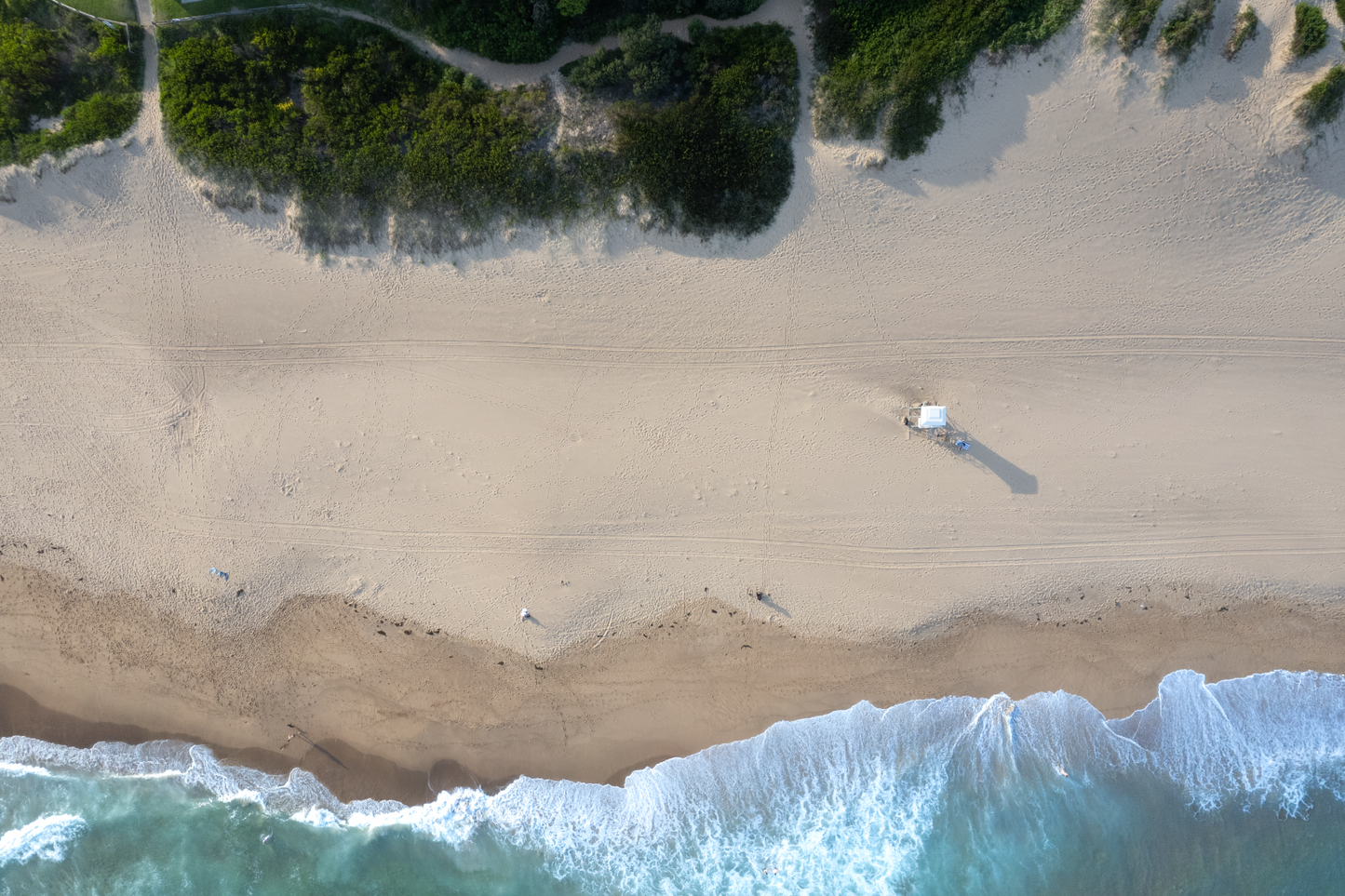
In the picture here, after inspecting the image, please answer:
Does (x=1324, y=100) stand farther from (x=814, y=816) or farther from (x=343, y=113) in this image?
(x=343, y=113)

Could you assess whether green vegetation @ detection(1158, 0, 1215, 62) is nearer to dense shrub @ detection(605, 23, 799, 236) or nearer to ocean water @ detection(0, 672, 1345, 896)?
dense shrub @ detection(605, 23, 799, 236)

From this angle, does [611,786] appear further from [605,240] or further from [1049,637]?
[605,240]

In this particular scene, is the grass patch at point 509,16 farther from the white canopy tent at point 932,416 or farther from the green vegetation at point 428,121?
the white canopy tent at point 932,416

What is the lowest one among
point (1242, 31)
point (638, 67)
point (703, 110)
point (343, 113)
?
point (343, 113)

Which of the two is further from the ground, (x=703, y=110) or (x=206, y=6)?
(x=206, y=6)

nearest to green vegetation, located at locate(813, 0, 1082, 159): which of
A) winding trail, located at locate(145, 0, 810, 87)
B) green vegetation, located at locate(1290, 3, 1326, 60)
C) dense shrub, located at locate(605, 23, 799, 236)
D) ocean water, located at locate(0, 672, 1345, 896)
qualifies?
winding trail, located at locate(145, 0, 810, 87)

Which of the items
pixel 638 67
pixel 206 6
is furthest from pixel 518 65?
pixel 206 6
